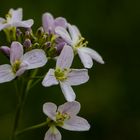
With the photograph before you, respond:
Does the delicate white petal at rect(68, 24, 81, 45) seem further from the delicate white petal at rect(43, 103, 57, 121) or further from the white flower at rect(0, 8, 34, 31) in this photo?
the delicate white petal at rect(43, 103, 57, 121)

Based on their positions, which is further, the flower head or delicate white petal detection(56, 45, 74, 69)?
the flower head

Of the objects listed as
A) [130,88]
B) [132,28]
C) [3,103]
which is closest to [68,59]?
[3,103]

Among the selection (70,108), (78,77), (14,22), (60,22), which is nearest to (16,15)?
(14,22)

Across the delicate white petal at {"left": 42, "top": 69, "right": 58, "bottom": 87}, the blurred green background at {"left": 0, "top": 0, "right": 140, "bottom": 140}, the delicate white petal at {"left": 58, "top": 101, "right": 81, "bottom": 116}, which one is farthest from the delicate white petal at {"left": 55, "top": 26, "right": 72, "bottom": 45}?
the blurred green background at {"left": 0, "top": 0, "right": 140, "bottom": 140}

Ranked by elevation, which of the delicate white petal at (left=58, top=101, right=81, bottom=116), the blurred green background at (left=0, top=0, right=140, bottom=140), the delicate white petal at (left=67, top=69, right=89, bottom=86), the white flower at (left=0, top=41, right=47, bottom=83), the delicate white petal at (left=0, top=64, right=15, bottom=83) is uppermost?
the white flower at (left=0, top=41, right=47, bottom=83)

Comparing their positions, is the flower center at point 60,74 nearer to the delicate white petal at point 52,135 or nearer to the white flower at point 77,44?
the white flower at point 77,44

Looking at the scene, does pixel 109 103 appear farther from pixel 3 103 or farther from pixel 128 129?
pixel 3 103

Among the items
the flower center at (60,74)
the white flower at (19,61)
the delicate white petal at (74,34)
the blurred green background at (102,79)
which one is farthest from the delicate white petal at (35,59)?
the blurred green background at (102,79)
